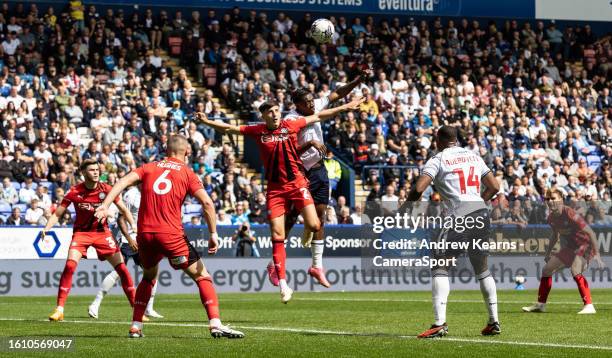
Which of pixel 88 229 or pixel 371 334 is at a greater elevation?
pixel 88 229

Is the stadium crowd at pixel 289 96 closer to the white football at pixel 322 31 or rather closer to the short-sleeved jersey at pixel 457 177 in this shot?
the white football at pixel 322 31

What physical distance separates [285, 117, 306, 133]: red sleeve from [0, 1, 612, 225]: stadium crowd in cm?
1442

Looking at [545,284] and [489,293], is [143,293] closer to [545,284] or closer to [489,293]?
[489,293]

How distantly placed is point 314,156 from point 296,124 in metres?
1.58

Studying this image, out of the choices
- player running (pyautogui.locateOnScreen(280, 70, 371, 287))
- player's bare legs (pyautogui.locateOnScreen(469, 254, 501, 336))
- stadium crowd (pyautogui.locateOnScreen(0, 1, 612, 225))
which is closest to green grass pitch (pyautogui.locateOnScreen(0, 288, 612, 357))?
player's bare legs (pyautogui.locateOnScreen(469, 254, 501, 336))

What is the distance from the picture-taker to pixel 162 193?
1249cm

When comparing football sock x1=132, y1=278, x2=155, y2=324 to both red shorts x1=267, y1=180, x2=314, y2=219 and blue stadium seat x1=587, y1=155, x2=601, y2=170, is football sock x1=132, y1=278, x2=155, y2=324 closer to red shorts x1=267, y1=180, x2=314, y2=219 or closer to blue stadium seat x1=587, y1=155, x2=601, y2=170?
red shorts x1=267, y1=180, x2=314, y2=219

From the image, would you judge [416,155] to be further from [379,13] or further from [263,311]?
[263,311]

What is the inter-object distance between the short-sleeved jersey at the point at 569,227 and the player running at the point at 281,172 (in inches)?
228

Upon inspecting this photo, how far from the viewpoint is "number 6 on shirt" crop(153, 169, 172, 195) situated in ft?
40.9

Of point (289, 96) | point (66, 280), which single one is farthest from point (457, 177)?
point (289, 96)

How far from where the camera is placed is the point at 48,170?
30141 mm

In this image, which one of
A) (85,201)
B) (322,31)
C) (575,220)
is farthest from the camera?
(575,220)

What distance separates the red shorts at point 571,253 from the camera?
19.8 m
